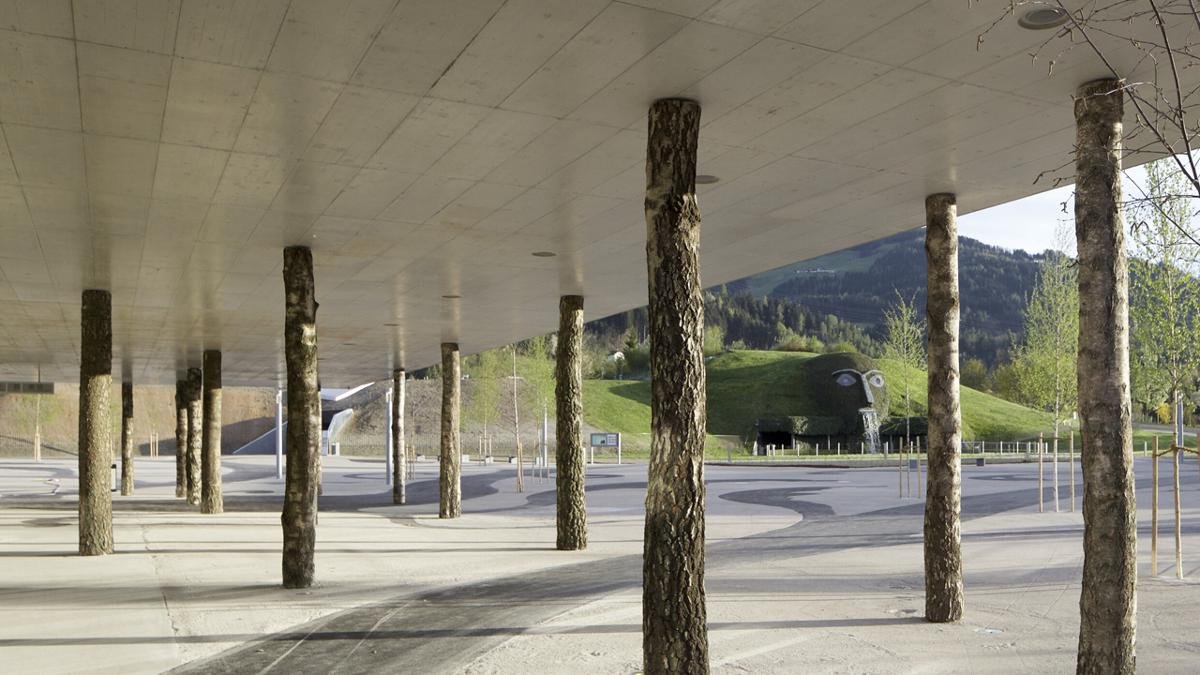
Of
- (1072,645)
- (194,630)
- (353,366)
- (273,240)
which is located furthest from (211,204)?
(353,366)

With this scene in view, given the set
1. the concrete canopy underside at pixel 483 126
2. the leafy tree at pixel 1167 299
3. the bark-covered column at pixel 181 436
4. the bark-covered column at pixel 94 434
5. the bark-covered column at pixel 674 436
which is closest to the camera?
the concrete canopy underside at pixel 483 126

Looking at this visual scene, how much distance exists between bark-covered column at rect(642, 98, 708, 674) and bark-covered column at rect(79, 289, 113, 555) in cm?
1150

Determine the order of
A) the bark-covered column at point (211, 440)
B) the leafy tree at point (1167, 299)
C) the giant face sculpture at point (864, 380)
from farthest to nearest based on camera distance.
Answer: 1. the giant face sculpture at point (864, 380)
2. the bark-covered column at point (211, 440)
3. the leafy tree at point (1167, 299)

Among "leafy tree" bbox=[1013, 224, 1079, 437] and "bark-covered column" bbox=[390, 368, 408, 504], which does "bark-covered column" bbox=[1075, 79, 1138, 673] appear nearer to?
"bark-covered column" bbox=[390, 368, 408, 504]

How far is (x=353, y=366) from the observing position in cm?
3306

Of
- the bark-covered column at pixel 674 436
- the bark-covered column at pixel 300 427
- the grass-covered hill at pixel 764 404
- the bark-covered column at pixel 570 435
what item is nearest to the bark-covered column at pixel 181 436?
the bark-covered column at pixel 570 435

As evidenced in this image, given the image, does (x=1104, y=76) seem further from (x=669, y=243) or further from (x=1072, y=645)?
(x=1072, y=645)

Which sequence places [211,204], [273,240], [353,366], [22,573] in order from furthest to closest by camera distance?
[353,366] → [22,573] → [273,240] → [211,204]

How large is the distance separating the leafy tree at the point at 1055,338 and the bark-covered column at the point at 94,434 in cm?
3232

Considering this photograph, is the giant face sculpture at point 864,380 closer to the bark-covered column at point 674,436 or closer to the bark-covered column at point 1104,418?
the bark-covered column at point 1104,418

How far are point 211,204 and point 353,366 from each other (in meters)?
23.2

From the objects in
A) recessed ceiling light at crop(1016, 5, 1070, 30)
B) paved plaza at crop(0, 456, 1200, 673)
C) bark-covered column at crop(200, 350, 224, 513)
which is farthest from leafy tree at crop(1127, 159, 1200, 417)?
bark-covered column at crop(200, 350, 224, 513)

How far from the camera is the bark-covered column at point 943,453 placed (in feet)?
30.6

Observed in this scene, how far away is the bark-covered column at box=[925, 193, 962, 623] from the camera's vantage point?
9.33 meters
